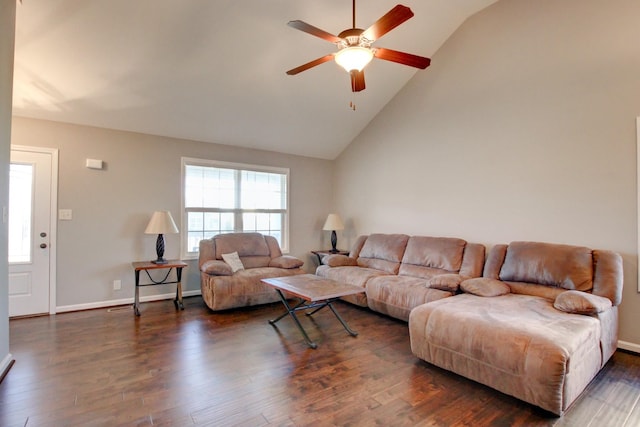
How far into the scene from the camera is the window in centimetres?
480

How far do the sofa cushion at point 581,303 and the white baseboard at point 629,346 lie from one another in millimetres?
700

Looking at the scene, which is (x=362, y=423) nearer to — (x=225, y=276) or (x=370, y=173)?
(x=225, y=276)

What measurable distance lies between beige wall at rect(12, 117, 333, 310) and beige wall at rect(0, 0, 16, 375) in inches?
62.5

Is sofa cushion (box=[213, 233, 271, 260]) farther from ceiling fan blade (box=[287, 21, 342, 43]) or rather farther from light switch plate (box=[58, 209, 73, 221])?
ceiling fan blade (box=[287, 21, 342, 43])

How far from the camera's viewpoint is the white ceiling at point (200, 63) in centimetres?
292

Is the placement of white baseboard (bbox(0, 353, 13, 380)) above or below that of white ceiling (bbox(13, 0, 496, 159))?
below

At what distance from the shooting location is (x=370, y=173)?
5.43 metres

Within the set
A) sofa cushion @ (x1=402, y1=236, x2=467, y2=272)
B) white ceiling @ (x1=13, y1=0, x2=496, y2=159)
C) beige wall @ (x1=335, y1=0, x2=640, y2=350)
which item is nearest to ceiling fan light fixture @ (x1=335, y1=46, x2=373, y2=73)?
white ceiling @ (x1=13, y1=0, x2=496, y2=159)

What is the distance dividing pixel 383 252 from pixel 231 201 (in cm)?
249

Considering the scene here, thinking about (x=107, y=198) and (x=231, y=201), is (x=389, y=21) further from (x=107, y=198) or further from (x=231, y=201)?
(x=107, y=198)

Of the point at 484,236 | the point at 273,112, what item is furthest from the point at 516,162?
the point at 273,112

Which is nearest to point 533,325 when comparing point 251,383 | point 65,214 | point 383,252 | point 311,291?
point 311,291

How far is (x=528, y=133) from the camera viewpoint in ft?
11.6

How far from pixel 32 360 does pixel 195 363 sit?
1.33 meters
